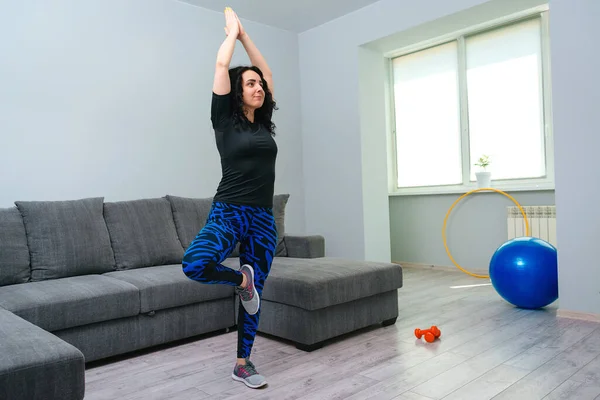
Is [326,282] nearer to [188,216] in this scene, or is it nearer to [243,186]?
[243,186]

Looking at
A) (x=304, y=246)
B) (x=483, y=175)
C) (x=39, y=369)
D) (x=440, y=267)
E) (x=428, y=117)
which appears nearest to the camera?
(x=39, y=369)

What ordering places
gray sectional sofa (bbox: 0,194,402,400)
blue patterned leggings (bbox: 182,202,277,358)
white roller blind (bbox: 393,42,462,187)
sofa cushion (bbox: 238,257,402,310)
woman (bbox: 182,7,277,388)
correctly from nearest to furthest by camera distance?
blue patterned leggings (bbox: 182,202,277,358), woman (bbox: 182,7,277,388), gray sectional sofa (bbox: 0,194,402,400), sofa cushion (bbox: 238,257,402,310), white roller blind (bbox: 393,42,462,187)

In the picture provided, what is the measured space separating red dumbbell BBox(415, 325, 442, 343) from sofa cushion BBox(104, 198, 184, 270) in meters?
1.67

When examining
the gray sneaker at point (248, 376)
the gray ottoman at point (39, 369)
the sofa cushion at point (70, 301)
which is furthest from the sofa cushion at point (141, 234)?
the gray ottoman at point (39, 369)

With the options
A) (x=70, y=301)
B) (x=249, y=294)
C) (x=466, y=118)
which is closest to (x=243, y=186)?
(x=249, y=294)

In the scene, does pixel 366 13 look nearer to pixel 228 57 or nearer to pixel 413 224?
pixel 413 224

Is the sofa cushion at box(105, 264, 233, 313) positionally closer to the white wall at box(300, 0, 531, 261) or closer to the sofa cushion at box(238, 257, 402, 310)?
the sofa cushion at box(238, 257, 402, 310)

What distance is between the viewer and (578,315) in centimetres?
300

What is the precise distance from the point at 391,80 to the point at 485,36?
1163 mm

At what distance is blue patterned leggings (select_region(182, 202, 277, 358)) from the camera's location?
181cm

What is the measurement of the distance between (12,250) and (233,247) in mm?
1546

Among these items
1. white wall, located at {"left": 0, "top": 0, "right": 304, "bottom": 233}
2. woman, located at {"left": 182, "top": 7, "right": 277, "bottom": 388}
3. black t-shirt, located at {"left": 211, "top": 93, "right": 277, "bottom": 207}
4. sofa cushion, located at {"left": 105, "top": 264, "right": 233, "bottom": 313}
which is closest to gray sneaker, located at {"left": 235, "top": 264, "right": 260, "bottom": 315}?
woman, located at {"left": 182, "top": 7, "right": 277, "bottom": 388}

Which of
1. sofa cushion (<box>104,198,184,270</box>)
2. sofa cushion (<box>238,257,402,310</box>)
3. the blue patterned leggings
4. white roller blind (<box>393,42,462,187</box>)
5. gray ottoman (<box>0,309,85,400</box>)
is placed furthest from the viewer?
white roller blind (<box>393,42,462,187</box>)

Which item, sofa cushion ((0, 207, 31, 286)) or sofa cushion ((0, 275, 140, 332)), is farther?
sofa cushion ((0, 207, 31, 286))
